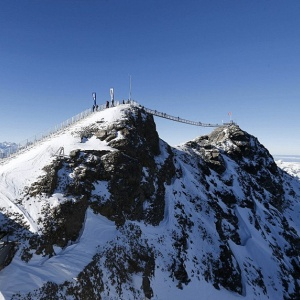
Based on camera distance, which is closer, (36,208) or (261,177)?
(36,208)

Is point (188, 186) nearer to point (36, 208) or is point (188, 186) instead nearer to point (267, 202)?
point (36, 208)

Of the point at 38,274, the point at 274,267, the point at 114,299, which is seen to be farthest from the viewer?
the point at 274,267

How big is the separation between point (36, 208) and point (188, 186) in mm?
27059

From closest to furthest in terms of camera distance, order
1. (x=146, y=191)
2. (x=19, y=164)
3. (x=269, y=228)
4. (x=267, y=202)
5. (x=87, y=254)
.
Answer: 1. (x=87, y=254)
2. (x=19, y=164)
3. (x=146, y=191)
4. (x=269, y=228)
5. (x=267, y=202)

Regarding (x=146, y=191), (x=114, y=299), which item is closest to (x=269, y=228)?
(x=146, y=191)

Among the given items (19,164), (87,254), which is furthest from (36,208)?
(19,164)

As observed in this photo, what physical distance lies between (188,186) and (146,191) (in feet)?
39.5

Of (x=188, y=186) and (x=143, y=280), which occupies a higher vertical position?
(x=188, y=186)

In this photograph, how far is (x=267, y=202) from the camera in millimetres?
62625

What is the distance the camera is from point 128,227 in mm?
28031

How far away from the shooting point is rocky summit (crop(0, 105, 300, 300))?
2011 cm

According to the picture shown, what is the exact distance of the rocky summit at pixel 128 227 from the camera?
66.0ft

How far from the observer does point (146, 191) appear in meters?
33.9

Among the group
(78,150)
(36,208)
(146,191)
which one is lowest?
(36,208)
